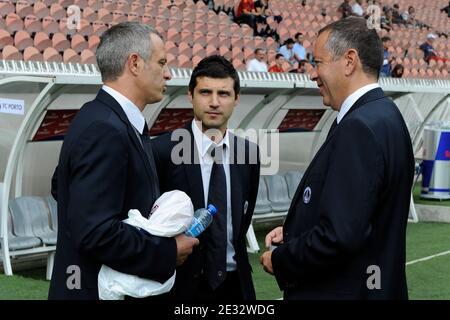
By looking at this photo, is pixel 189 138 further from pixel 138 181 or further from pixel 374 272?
pixel 374 272

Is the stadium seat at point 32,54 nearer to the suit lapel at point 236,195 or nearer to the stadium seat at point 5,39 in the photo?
the stadium seat at point 5,39

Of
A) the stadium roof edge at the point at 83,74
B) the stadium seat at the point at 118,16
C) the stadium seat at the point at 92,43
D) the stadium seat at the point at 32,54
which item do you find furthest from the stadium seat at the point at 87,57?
the stadium roof edge at the point at 83,74

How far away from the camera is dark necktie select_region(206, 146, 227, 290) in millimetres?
3211

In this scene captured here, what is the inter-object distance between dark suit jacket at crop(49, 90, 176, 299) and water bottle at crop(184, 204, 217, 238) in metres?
0.19

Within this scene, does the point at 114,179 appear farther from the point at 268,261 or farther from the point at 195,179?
the point at 195,179

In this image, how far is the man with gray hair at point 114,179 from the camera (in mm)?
2379

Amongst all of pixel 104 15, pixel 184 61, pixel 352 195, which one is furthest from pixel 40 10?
pixel 352 195

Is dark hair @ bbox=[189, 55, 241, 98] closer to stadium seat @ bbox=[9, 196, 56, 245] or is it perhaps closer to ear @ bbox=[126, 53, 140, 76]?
ear @ bbox=[126, 53, 140, 76]

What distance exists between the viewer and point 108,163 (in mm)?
2395

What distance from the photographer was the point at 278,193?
9.52 meters

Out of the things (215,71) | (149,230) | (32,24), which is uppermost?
(215,71)

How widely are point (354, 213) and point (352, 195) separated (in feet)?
0.19

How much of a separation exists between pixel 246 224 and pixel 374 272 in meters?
1.13

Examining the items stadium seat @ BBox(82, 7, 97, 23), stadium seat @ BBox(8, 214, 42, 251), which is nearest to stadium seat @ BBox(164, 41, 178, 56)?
stadium seat @ BBox(82, 7, 97, 23)
